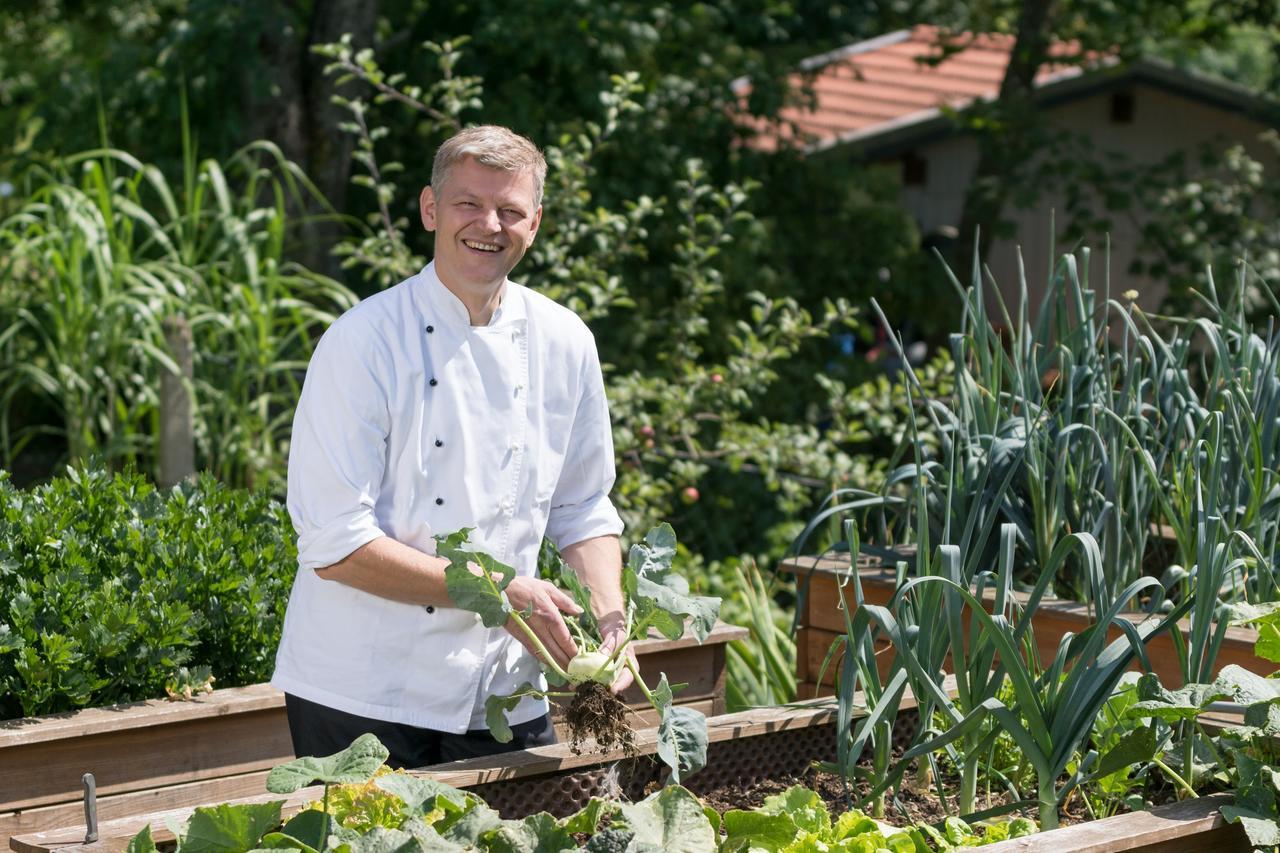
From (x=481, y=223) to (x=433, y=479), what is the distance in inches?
16.2

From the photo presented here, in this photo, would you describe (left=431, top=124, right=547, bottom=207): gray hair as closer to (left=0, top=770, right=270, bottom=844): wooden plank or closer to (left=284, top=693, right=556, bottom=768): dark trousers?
(left=284, top=693, right=556, bottom=768): dark trousers

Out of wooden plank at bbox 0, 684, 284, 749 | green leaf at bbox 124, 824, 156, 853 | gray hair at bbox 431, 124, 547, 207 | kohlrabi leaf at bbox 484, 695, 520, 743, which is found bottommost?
wooden plank at bbox 0, 684, 284, 749

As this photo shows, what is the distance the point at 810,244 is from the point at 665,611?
23.9 feet

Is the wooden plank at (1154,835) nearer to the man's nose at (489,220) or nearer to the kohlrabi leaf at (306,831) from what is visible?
the kohlrabi leaf at (306,831)

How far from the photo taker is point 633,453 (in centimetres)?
589

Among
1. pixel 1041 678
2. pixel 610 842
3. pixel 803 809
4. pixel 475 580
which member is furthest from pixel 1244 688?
pixel 475 580

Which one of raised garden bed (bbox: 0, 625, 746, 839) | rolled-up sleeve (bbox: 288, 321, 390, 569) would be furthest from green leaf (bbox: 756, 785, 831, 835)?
raised garden bed (bbox: 0, 625, 746, 839)

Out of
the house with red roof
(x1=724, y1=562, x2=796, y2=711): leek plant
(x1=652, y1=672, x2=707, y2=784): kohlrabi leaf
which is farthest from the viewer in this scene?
the house with red roof

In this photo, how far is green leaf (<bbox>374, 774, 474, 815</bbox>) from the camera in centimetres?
199

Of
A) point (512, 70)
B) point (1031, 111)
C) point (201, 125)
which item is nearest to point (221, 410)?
point (201, 125)

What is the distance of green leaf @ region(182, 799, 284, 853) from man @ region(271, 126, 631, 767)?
525 mm

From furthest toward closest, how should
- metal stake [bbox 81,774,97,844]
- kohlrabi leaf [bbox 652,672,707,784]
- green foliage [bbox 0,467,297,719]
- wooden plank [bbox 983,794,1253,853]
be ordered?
1. green foliage [bbox 0,467,297,719]
2. kohlrabi leaf [bbox 652,672,707,784]
3. wooden plank [bbox 983,794,1253,853]
4. metal stake [bbox 81,774,97,844]

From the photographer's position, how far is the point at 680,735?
94.5 inches

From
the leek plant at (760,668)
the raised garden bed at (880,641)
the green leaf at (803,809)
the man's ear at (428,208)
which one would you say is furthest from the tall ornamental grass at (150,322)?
the green leaf at (803,809)
